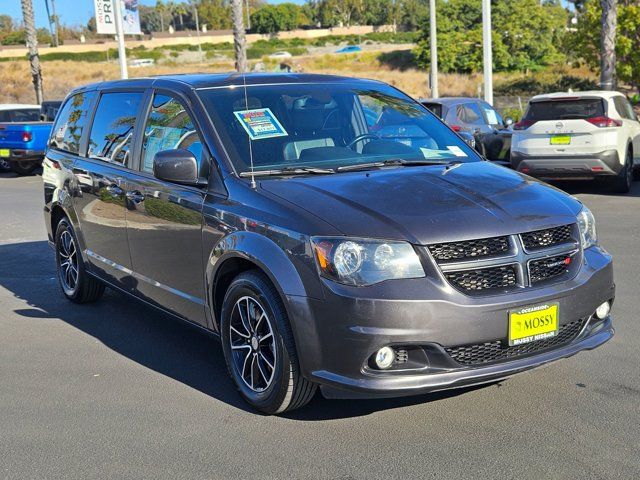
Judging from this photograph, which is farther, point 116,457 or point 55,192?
point 55,192

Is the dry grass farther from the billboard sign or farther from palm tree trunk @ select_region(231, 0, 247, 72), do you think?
palm tree trunk @ select_region(231, 0, 247, 72)

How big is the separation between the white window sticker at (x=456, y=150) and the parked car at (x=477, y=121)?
10.5 metres

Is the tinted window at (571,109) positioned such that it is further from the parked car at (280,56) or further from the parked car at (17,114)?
the parked car at (280,56)

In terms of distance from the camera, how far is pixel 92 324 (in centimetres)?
690

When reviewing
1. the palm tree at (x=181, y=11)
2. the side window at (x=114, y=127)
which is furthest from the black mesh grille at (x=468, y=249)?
the palm tree at (x=181, y=11)

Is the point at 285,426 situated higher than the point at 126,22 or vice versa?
the point at 126,22

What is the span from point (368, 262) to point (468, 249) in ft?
1.67

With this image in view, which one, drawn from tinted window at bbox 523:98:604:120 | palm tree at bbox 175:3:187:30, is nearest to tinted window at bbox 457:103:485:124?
tinted window at bbox 523:98:604:120

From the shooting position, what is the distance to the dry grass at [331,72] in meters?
57.2

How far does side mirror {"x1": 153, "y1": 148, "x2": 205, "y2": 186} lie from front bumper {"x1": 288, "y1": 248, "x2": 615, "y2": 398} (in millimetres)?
1209

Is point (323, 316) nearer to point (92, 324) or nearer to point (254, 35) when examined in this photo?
point (92, 324)

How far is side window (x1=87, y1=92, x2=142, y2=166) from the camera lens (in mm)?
6180

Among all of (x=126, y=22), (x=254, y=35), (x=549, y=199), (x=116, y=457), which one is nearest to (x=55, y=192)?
(x=116, y=457)

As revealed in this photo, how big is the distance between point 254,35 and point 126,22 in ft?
323
